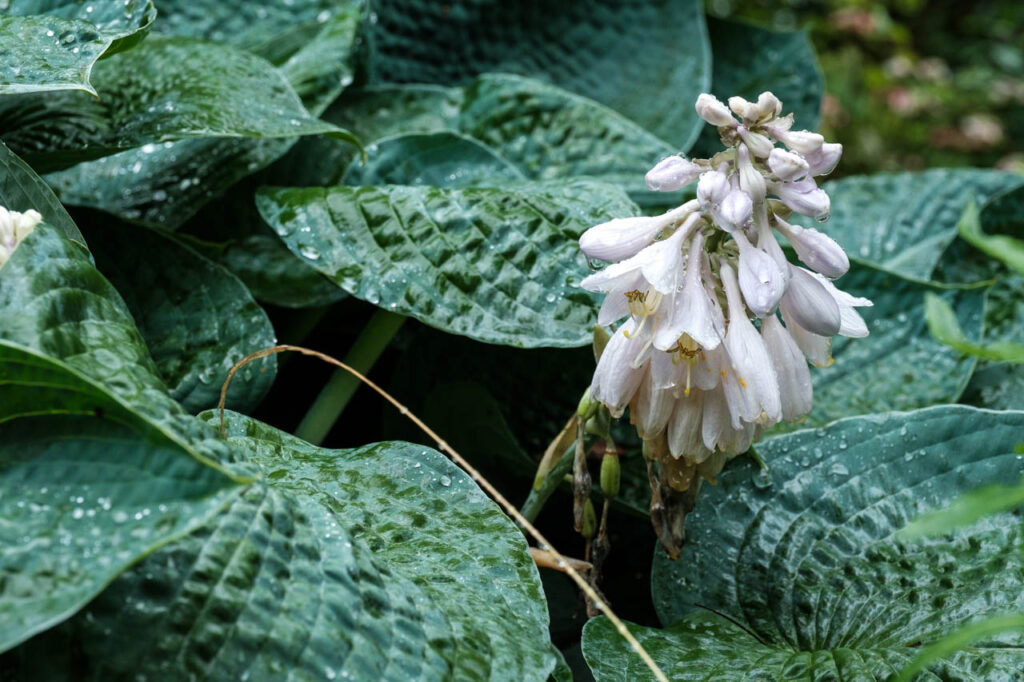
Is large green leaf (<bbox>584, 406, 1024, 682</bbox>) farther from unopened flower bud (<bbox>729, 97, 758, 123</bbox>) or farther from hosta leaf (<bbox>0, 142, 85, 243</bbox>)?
hosta leaf (<bbox>0, 142, 85, 243</bbox>)

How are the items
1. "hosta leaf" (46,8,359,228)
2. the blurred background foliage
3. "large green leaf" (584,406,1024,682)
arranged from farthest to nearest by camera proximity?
the blurred background foliage → "hosta leaf" (46,8,359,228) → "large green leaf" (584,406,1024,682)

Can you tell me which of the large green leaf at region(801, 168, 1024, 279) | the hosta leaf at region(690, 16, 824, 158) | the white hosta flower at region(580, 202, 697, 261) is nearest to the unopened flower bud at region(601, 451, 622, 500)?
the white hosta flower at region(580, 202, 697, 261)

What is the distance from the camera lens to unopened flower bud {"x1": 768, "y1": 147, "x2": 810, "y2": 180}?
0.51 m

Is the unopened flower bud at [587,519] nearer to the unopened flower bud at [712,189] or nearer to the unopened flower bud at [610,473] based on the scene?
the unopened flower bud at [610,473]

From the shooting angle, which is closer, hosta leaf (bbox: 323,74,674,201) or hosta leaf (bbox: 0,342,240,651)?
hosta leaf (bbox: 0,342,240,651)

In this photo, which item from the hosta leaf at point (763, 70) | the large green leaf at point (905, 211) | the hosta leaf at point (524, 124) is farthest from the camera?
the hosta leaf at point (763, 70)

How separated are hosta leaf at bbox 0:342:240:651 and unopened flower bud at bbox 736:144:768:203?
308 millimetres

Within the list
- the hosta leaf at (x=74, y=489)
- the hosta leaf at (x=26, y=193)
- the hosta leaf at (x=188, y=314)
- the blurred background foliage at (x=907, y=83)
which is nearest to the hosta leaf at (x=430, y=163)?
the hosta leaf at (x=188, y=314)

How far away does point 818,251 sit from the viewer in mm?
539

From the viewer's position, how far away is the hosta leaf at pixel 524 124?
0.92m

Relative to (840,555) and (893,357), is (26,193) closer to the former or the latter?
(840,555)

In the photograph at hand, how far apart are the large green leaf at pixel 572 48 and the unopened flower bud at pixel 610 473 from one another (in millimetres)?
552

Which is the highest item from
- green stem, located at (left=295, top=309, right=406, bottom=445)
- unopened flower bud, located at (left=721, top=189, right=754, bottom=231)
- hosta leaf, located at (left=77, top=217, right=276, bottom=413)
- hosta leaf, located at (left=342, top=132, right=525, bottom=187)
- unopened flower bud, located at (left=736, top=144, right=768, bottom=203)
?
unopened flower bud, located at (left=736, top=144, right=768, bottom=203)

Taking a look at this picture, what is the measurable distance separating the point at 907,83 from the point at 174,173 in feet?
9.12
